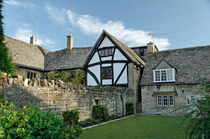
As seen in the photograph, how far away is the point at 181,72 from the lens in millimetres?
17375

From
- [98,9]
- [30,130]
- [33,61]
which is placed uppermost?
[98,9]

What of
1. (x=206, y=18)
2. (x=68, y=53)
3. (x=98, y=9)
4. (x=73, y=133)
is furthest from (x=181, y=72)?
(x=73, y=133)

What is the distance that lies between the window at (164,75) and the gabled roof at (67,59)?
8.18 metres

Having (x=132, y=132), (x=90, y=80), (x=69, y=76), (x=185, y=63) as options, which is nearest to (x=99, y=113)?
(x=132, y=132)

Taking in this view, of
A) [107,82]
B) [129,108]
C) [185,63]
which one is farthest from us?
[107,82]

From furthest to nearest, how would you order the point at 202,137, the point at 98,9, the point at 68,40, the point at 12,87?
1. the point at 68,40
2. the point at 98,9
3. the point at 12,87
4. the point at 202,137

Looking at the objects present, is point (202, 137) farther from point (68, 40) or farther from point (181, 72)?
point (68, 40)

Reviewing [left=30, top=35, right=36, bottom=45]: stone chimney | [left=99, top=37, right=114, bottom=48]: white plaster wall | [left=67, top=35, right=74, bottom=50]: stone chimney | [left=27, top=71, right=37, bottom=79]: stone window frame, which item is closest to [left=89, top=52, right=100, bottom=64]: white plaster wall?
[left=99, top=37, right=114, bottom=48]: white plaster wall

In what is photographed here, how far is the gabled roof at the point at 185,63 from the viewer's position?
54.3 feet

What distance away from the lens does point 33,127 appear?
341 centimetres

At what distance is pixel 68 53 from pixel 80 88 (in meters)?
14.3

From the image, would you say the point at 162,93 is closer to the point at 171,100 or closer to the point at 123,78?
the point at 171,100

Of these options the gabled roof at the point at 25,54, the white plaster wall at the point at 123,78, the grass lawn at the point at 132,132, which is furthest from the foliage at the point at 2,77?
the white plaster wall at the point at 123,78

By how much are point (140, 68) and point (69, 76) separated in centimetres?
820
